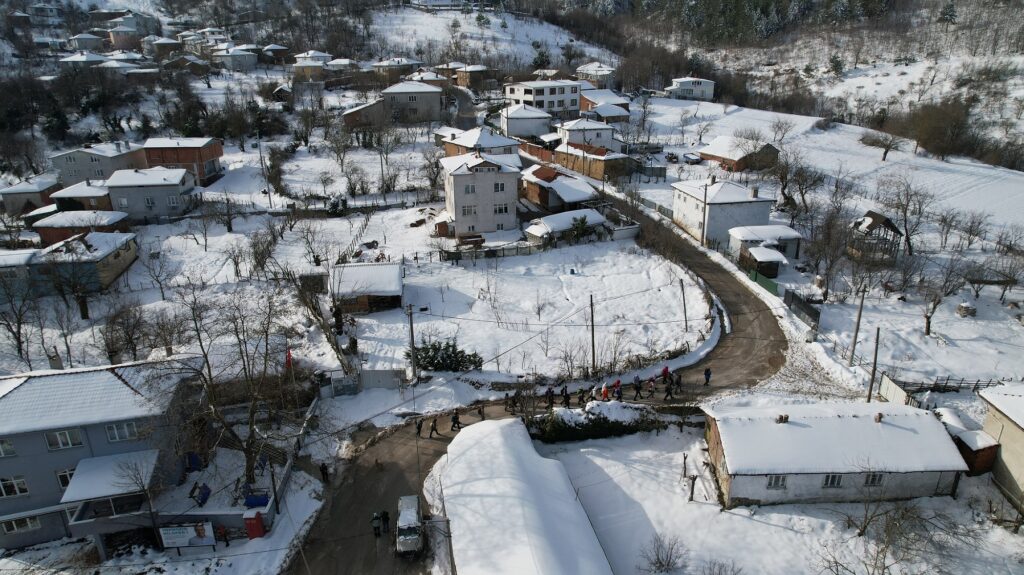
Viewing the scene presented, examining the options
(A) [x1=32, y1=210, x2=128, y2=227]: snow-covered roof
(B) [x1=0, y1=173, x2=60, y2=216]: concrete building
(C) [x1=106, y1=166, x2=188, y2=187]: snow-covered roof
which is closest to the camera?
(A) [x1=32, y1=210, x2=128, y2=227]: snow-covered roof

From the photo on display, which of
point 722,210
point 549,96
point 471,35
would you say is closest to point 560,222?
point 722,210

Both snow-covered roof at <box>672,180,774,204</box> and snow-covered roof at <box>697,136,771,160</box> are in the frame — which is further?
snow-covered roof at <box>697,136,771,160</box>

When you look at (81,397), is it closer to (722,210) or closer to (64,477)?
(64,477)

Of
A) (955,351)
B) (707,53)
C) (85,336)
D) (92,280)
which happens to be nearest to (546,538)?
(955,351)

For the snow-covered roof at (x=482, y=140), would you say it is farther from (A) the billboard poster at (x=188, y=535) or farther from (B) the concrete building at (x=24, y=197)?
(A) the billboard poster at (x=188, y=535)

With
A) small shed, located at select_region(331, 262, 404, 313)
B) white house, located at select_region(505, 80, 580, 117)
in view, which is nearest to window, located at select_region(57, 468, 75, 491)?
small shed, located at select_region(331, 262, 404, 313)

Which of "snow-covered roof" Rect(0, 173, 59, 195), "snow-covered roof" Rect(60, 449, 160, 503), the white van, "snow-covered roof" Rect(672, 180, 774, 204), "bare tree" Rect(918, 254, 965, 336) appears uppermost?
"snow-covered roof" Rect(672, 180, 774, 204)

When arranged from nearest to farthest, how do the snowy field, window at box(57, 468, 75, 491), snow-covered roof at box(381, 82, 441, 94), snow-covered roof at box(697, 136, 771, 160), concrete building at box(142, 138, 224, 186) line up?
1. window at box(57, 468, 75, 491)
2. concrete building at box(142, 138, 224, 186)
3. snow-covered roof at box(697, 136, 771, 160)
4. snow-covered roof at box(381, 82, 441, 94)
5. the snowy field

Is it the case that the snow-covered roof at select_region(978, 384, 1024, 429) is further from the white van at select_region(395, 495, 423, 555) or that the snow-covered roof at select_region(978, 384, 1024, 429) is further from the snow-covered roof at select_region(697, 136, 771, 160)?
the snow-covered roof at select_region(697, 136, 771, 160)
